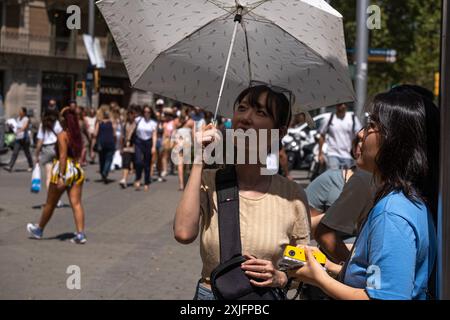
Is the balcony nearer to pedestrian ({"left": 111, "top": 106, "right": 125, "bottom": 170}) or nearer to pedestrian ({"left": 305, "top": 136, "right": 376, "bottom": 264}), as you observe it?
pedestrian ({"left": 111, "top": 106, "right": 125, "bottom": 170})

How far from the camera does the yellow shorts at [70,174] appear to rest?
9578 mm

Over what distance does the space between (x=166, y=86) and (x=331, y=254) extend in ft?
3.42

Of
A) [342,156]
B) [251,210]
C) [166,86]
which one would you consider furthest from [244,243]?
[342,156]

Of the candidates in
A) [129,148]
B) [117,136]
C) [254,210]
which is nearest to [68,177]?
[254,210]

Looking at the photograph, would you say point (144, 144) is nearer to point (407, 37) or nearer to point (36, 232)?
point (36, 232)

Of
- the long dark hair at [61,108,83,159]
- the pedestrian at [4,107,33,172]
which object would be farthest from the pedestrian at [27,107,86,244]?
the pedestrian at [4,107,33,172]

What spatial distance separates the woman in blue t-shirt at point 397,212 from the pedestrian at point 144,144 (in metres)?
13.8

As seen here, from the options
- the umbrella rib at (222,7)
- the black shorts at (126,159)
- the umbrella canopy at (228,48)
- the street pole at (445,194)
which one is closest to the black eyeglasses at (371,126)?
the street pole at (445,194)

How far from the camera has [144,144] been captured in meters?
16.4

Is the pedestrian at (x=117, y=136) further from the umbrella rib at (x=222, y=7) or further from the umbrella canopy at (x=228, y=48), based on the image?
the umbrella rib at (x=222, y=7)

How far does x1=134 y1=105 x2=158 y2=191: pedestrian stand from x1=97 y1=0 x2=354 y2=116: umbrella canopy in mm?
12908

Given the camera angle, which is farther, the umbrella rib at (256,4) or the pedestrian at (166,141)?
the pedestrian at (166,141)

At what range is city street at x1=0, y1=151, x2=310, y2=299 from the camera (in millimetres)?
7059
